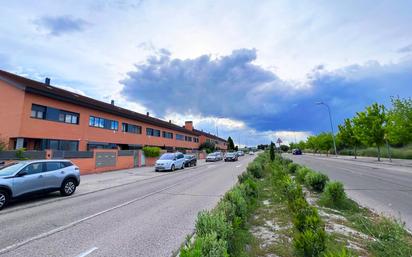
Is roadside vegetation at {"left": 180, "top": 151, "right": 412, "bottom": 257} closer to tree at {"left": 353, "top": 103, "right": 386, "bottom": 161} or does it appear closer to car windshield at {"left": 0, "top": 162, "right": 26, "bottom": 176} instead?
car windshield at {"left": 0, "top": 162, "right": 26, "bottom": 176}

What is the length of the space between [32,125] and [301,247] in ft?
74.7

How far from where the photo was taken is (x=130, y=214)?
7.23m

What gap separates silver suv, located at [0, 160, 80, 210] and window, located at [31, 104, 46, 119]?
12360 millimetres

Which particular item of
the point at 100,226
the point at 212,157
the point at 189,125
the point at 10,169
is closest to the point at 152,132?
the point at 212,157

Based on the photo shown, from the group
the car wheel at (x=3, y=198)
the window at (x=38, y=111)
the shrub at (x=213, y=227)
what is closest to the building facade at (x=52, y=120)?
the window at (x=38, y=111)

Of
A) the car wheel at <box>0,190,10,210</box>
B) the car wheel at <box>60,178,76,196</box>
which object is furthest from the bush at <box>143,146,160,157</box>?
the car wheel at <box>0,190,10,210</box>

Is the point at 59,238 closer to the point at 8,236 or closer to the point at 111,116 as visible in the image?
the point at 8,236

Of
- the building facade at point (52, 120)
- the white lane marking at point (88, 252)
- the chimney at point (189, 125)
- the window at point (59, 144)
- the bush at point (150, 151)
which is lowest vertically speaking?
the white lane marking at point (88, 252)

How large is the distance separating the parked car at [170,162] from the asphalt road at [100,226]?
13273mm

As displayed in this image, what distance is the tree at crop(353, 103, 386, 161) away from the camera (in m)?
33.2

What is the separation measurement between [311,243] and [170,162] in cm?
2095

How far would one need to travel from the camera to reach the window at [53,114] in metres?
19.9

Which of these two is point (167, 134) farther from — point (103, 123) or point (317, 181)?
point (317, 181)

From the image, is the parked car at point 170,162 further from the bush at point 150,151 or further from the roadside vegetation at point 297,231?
the roadside vegetation at point 297,231
